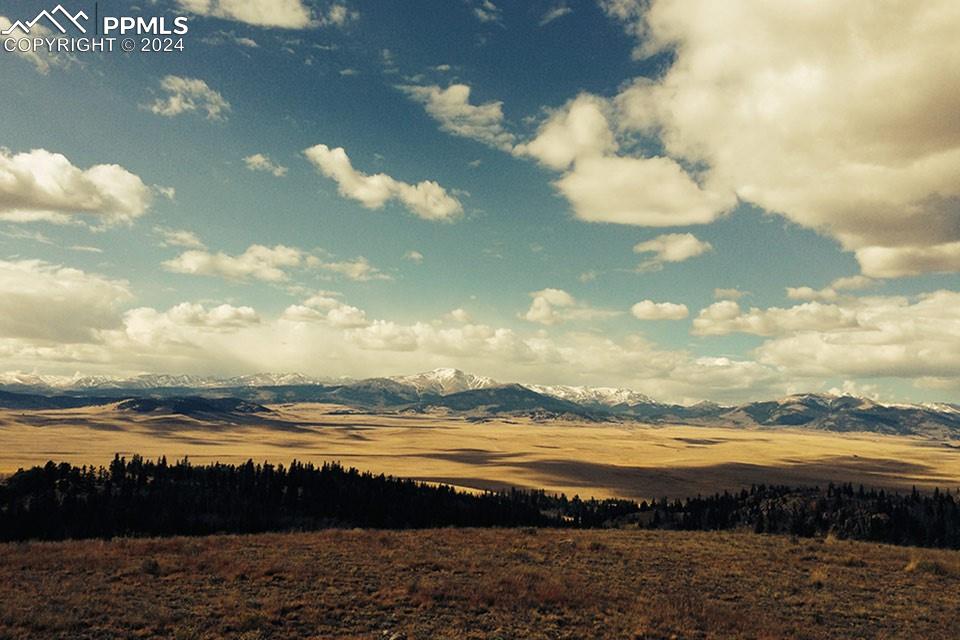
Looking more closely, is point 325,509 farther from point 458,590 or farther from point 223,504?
point 458,590

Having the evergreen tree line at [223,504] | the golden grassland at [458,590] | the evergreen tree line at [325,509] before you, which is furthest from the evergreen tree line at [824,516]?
the golden grassland at [458,590]

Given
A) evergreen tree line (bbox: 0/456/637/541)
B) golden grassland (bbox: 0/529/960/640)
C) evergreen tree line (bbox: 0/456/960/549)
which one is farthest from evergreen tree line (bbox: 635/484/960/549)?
golden grassland (bbox: 0/529/960/640)

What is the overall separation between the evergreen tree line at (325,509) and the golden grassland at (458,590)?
41686 millimetres

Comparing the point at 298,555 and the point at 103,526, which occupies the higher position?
the point at 298,555

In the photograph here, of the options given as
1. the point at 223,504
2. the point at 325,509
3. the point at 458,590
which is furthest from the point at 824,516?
the point at 223,504

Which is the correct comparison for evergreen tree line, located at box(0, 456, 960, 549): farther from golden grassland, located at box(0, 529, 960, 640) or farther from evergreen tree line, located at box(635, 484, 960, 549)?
golden grassland, located at box(0, 529, 960, 640)

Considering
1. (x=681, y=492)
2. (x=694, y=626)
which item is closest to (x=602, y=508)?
(x=681, y=492)

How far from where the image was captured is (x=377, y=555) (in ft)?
109

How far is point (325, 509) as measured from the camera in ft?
310

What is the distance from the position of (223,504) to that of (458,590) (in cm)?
7380

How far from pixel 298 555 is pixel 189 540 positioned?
10.4m

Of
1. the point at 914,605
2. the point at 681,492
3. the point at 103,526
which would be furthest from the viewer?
the point at 681,492

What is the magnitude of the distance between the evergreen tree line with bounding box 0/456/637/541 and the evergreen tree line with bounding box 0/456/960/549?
0.18 metres

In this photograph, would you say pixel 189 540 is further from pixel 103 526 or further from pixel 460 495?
pixel 460 495
